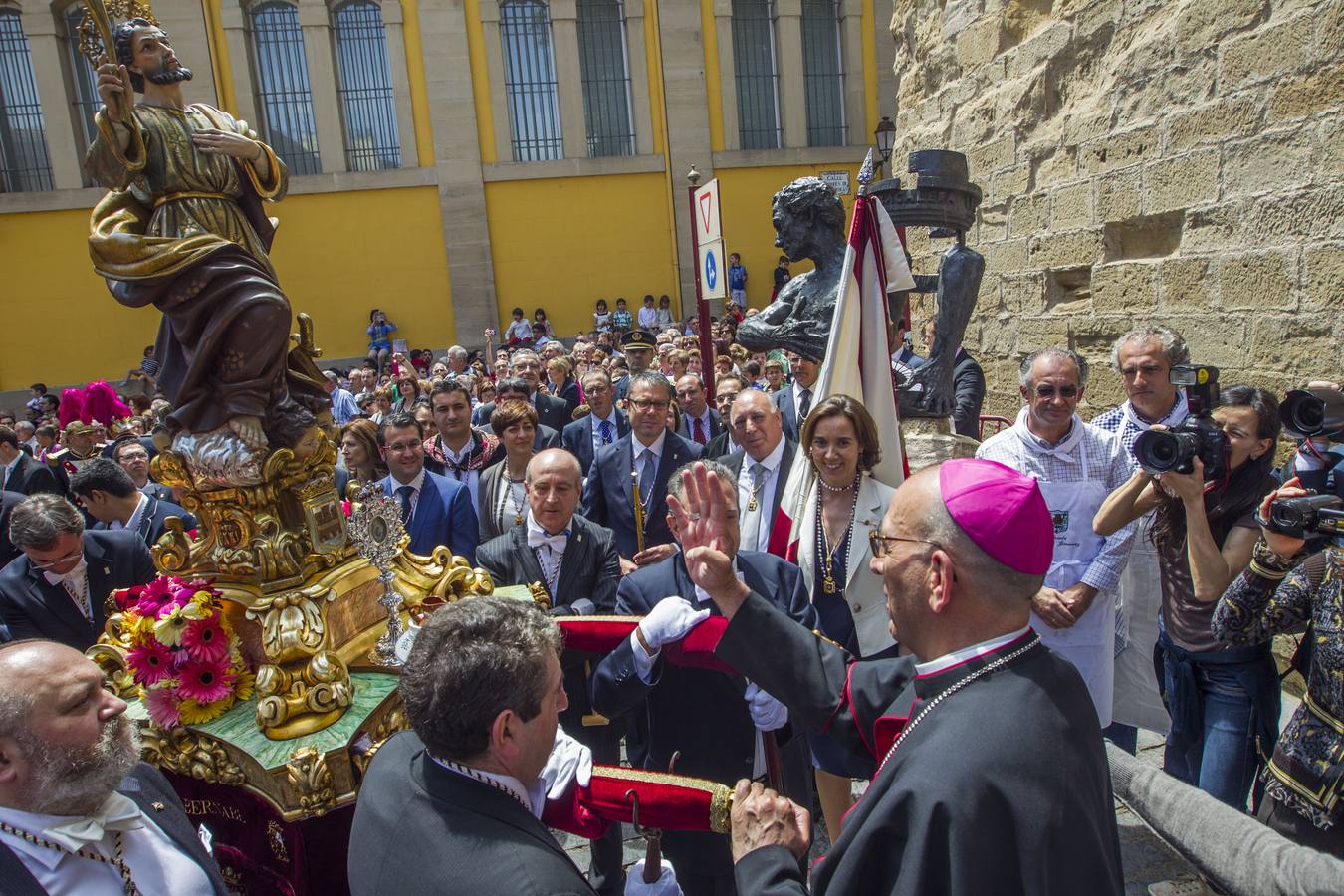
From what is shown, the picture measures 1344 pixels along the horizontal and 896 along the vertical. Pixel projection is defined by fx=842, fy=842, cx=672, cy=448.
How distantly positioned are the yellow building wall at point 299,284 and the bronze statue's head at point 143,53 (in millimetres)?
17796

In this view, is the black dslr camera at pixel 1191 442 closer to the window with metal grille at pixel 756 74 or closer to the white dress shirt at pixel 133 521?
the white dress shirt at pixel 133 521

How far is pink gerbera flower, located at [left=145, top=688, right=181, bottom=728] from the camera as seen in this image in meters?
2.33

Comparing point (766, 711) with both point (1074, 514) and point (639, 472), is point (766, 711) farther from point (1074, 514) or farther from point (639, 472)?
point (639, 472)

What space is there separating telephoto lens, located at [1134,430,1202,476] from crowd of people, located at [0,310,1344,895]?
0.06 metres

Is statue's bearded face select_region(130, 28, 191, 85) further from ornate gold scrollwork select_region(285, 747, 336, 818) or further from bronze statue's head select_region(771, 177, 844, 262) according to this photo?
bronze statue's head select_region(771, 177, 844, 262)

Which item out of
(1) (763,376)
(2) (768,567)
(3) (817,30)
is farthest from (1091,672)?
(3) (817,30)

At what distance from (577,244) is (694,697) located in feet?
62.2

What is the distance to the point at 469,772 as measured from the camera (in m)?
1.71

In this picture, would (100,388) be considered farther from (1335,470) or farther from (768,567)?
(1335,470)

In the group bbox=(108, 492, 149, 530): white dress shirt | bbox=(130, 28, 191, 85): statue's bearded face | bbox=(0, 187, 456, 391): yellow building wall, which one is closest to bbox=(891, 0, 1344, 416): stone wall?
bbox=(130, 28, 191, 85): statue's bearded face

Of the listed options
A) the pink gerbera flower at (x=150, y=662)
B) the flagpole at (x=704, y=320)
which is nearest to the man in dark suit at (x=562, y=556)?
the pink gerbera flower at (x=150, y=662)

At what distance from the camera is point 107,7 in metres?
2.50

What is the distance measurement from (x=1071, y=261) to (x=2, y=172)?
22527 millimetres

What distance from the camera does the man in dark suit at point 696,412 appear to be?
22.2 feet
